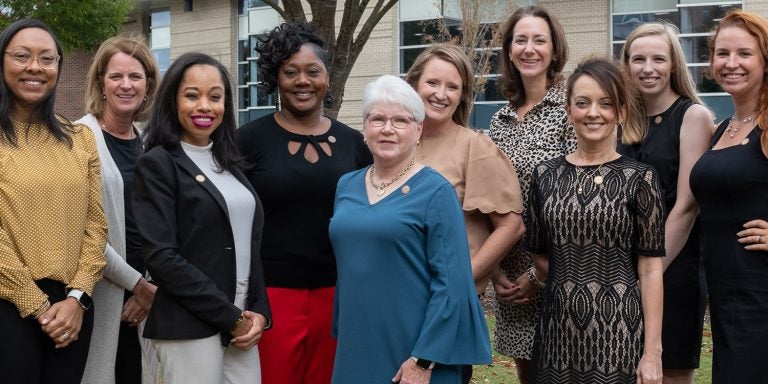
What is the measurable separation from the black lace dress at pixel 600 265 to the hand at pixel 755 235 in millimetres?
512

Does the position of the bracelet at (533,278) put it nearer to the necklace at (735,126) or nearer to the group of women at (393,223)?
Result: the group of women at (393,223)

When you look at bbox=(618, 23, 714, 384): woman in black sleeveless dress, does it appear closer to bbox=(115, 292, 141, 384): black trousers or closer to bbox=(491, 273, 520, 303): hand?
bbox=(491, 273, 520, 303): hand

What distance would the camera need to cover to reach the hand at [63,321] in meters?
3.88

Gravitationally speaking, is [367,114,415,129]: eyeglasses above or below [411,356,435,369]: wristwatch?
above

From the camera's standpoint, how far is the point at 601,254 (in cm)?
404

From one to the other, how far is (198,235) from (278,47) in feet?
3.93

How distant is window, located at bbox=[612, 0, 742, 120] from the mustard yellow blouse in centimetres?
1883

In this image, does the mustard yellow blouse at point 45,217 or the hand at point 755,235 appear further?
the hand at point 755,235

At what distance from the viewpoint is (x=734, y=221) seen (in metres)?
4.27

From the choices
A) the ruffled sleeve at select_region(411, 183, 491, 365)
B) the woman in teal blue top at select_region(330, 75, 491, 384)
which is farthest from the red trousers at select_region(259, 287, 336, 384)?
the ruffled sleeve at select_region(411, 183, 491, 365)

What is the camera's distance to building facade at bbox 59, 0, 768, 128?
21.4m

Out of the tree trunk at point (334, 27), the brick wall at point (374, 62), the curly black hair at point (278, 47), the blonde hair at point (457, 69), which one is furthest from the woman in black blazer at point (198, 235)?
the brick wall at point (374, 62)

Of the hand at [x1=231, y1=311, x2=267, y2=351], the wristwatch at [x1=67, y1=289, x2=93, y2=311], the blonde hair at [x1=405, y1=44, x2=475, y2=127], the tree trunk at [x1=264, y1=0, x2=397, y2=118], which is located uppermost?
the tree trunk at [x1=264, y1=0, x2=397, y2=118]

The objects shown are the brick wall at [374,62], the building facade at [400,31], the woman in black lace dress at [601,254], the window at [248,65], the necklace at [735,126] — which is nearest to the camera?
the woman in black lace dress at [601,254]
